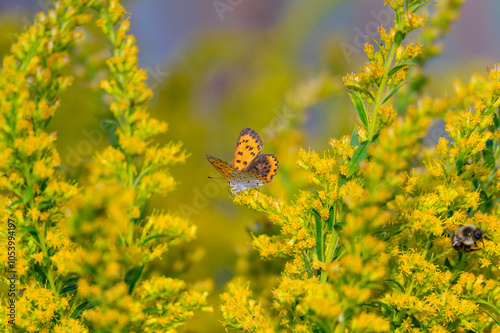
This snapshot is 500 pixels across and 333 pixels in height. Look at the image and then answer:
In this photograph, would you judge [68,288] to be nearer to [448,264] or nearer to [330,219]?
[330,219]

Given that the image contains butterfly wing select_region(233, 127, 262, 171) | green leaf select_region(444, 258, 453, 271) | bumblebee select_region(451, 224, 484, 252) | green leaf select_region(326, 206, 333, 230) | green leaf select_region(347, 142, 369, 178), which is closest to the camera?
green leaf select_region(347, 142, 369, 178)

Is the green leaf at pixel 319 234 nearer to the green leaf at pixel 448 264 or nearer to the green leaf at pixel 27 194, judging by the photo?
the green leaf at pixel 448 264

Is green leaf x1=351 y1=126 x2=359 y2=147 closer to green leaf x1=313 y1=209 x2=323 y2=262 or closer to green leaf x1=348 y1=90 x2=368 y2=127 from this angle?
green leaf x1=348 y1=90 x2=368 y2=127

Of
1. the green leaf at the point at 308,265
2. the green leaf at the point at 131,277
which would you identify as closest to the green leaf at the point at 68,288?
the green leaf at the point at 131,277

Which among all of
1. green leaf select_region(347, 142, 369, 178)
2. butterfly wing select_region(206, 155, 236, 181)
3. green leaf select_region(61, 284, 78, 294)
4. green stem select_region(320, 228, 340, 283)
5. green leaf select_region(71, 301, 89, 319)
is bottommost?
green leaf select_region(71, 301, 89, 319)

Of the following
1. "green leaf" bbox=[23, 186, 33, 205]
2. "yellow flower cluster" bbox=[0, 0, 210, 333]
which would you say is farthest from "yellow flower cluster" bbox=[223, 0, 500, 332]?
"green leaf" bbox=[23, 186, 33, 205]

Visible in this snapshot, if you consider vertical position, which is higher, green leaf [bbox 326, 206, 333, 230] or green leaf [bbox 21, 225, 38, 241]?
green leaf [bbox 326, 206, 333, 230]
